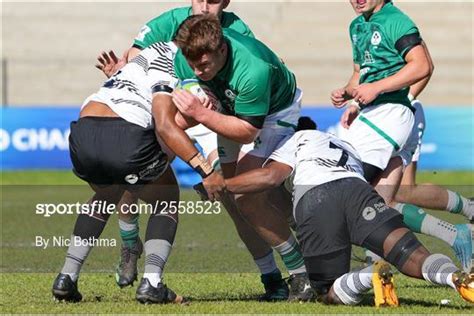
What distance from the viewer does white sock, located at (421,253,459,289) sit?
6.39 metres

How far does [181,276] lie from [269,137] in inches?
73.2

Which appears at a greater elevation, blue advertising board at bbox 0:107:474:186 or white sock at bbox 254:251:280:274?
white sock at bbox 254:251:280:274

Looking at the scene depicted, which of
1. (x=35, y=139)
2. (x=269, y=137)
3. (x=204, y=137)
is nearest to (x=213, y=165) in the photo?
(x=204, y=137)

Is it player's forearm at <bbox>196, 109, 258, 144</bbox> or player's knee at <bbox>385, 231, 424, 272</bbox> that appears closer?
player's knee at <bbox>385, 231, 424, 272</bbox>

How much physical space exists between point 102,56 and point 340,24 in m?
18.2

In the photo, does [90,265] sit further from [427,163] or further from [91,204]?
[427,163]

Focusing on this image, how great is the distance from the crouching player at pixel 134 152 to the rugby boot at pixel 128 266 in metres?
0.58

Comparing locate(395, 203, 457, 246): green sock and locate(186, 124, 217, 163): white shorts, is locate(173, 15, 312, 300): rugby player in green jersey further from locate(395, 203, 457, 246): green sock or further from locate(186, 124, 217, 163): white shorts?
locate(395, 203, 457, 246): green sock

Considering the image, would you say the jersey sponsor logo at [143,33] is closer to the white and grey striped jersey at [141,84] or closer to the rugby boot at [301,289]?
the white and grey striped jersey at [141,84]

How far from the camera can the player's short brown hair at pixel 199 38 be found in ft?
21.1

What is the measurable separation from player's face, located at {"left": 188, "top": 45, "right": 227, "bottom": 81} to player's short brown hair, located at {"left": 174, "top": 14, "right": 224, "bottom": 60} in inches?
1.2

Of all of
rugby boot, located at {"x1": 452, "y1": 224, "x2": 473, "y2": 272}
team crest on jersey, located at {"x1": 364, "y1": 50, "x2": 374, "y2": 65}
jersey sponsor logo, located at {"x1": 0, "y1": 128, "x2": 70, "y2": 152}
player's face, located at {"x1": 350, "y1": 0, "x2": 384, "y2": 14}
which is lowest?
jersey sponsor logo, located at {"x1": 0, "y1": 128, "x2": 70, "y2": 152}

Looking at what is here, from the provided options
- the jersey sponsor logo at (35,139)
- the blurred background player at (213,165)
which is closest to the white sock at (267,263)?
the blurred background player at (213,165)

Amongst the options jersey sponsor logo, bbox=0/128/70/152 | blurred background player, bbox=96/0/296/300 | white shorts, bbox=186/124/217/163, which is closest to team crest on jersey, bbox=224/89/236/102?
blurred background player, bbox=96/0/296/300
